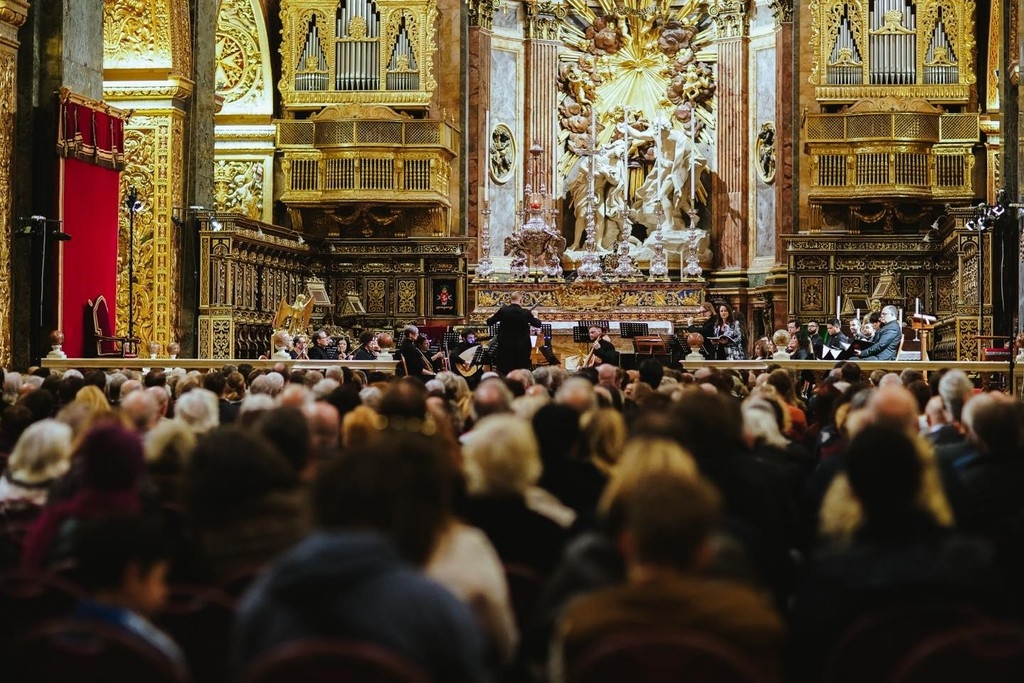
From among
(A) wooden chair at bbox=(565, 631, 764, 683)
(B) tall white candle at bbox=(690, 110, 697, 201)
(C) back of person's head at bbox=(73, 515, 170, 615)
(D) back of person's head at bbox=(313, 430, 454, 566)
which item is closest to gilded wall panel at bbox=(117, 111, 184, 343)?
(B) tall white candle at bbox=(690, 110, 697, 201)

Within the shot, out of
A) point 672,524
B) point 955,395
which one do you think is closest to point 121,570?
point 672,524

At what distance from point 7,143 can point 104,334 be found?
2.63 meters

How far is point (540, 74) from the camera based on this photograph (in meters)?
26.8

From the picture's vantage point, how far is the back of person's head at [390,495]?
138 inches

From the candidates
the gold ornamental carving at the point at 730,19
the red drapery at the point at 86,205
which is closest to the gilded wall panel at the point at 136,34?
the red drapery at the point at 86,205

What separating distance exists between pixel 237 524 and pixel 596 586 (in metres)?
1.17

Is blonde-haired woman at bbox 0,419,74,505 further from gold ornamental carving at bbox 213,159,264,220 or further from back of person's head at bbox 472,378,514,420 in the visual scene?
gold ornamental carving at bbox 213,159,264,220

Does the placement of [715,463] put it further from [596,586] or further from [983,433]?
[596,586]

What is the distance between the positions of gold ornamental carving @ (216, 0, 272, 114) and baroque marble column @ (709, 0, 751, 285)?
24.8 ft

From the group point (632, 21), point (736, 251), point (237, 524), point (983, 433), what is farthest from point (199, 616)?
point (632, 21)

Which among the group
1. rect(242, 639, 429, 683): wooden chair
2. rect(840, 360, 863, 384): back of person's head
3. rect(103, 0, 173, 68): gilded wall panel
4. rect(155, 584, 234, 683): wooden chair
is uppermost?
rect(103, 0, 173, 68): gilded wall panel

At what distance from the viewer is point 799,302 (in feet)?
78.3

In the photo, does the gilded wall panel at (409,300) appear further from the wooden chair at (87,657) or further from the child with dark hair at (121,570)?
the wooden chair at (87,657)

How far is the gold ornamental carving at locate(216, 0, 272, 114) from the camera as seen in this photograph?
2484 cm
